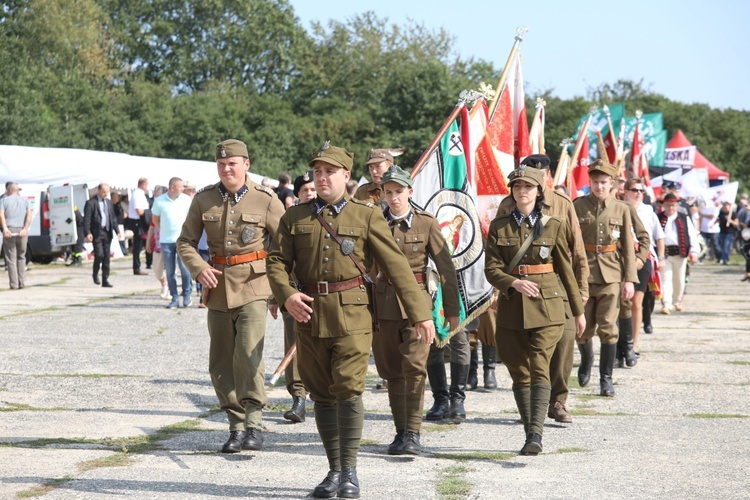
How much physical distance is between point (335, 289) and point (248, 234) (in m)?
1.51

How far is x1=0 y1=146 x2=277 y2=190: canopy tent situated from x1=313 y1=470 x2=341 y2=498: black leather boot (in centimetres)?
2099

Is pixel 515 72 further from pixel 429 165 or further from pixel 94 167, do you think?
pixel 94 167

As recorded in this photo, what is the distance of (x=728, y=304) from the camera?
20141mm

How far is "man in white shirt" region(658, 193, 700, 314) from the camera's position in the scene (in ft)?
53.0

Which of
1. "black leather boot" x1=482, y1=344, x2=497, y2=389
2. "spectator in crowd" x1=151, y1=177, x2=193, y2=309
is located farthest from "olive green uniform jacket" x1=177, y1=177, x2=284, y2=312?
"spectator in crowd" x1=151, y1=177, x2=193, y2=309

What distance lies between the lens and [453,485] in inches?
248

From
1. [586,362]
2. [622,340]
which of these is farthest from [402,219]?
[622,340]

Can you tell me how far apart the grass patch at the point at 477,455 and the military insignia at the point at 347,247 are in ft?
5.40

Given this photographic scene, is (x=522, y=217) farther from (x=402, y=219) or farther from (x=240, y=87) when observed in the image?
(x=240, y=87)

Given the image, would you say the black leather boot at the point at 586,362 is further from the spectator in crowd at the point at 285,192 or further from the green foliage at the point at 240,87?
the green foliage at the point at 240,87

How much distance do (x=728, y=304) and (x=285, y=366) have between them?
13.2 m

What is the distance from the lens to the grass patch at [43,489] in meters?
5.89

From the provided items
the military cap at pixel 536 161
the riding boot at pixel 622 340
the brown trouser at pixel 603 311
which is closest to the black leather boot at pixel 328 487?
the military cap at pixel 536 161

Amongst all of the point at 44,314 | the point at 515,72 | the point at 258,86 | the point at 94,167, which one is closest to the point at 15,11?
the point at 258,86
